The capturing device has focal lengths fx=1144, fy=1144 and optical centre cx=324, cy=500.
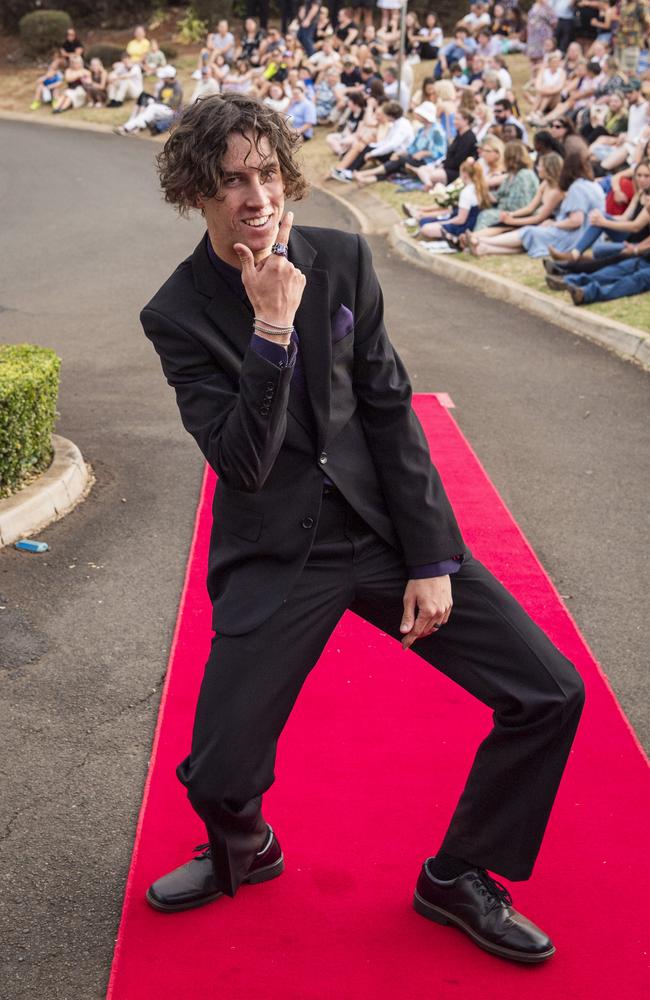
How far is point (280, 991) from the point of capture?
3.07 meters

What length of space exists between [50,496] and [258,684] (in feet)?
13.2

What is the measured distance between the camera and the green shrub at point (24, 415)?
6.41m

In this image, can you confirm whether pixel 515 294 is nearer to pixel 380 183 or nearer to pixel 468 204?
pixel 468 204

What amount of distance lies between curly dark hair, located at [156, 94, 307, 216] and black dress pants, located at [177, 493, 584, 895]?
0.84m

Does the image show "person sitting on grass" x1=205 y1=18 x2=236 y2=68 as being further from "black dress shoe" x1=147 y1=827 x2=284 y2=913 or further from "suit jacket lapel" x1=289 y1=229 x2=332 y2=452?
"black dress shoe" x1=147 y1=827 x2=284 y2=913

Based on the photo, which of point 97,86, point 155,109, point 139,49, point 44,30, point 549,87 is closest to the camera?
point 549,87

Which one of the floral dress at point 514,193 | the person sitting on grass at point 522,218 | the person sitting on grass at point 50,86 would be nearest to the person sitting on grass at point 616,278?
the person sitting on grass at point 522,218

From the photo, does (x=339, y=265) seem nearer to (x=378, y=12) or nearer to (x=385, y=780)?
(x=385, y=780)

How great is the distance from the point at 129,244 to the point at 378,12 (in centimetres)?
2466

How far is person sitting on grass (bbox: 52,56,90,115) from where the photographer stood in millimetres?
32344

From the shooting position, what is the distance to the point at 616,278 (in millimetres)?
11680

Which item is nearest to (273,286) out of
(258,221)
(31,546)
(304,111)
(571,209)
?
(258,221)

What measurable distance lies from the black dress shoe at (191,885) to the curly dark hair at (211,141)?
6.22ft

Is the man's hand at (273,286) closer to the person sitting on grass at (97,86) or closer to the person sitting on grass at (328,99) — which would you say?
the person sitting on grass at (328,99)
